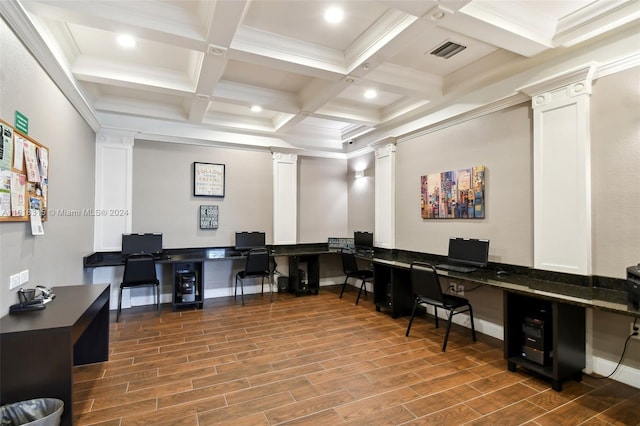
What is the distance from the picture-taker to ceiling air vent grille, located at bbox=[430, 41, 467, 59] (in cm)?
329

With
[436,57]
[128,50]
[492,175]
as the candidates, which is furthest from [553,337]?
[128,50]

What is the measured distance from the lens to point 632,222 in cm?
262

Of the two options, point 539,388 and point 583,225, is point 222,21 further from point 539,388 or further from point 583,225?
point 539,388

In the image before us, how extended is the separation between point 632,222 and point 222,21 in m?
3.73

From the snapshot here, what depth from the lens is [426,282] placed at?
354 cm

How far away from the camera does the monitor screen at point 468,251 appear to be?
3613 mm

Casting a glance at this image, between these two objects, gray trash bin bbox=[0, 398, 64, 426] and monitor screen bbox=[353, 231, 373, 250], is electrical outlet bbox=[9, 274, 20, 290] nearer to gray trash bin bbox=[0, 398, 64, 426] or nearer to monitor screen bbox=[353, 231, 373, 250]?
gray trash bin bbox=[0, 398, 64, 426]

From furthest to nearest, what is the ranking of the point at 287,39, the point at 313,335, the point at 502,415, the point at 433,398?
the point at 313,335 → the point at 287,39 → the point at 433,398 → the point at 502,415

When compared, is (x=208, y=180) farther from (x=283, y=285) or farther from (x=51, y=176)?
(x=51, y=176)

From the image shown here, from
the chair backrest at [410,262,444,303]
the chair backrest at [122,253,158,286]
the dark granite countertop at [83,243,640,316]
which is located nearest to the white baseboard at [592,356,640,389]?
the dark granite countertop at [83,243,640,316]

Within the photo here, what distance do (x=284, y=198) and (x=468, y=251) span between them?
136 inches

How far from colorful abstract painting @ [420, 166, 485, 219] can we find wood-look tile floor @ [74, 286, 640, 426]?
1.50m

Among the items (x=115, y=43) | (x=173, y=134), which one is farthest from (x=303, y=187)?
(x=115, y=43)

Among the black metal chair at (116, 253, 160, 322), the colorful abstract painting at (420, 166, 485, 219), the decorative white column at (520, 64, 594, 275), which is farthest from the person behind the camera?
the black metal chair at (116, 253, 160, 322)
